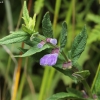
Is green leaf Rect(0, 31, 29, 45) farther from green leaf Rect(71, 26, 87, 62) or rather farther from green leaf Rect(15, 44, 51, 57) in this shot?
green leaf Rect(71, 26, 87, 62)

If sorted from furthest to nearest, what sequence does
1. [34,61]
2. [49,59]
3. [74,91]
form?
[34,61], [74,91], [49,59]

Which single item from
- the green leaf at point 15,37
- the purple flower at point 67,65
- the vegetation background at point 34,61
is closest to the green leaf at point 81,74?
the purple flower at point 67,65

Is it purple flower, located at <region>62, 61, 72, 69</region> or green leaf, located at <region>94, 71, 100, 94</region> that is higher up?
purple flower, located at <region>62, 61, 72, 69</region>

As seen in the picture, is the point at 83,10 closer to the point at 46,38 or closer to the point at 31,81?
the point at 31,81

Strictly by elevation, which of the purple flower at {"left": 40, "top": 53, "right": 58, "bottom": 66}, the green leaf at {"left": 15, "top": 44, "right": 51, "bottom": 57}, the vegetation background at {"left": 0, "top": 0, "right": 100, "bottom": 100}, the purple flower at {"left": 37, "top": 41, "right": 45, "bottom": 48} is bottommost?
the vegetation background at {"left": 0, "top": 0, "right": 100, "bottom": 100}

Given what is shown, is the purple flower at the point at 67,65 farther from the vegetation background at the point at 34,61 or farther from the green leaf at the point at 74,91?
the vegetation background at the point at 34,61

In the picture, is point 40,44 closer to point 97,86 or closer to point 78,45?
point 78,45

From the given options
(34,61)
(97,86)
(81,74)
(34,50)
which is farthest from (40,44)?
(34,61)

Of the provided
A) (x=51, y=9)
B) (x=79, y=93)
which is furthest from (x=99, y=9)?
(x=79, y=93)

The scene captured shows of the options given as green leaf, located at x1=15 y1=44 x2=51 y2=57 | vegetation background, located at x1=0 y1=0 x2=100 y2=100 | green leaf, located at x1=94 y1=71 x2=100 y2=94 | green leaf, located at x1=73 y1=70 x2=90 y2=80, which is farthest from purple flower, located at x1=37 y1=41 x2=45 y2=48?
vegetation background, located at x1=0 y1=0 x2=100 y2=100
